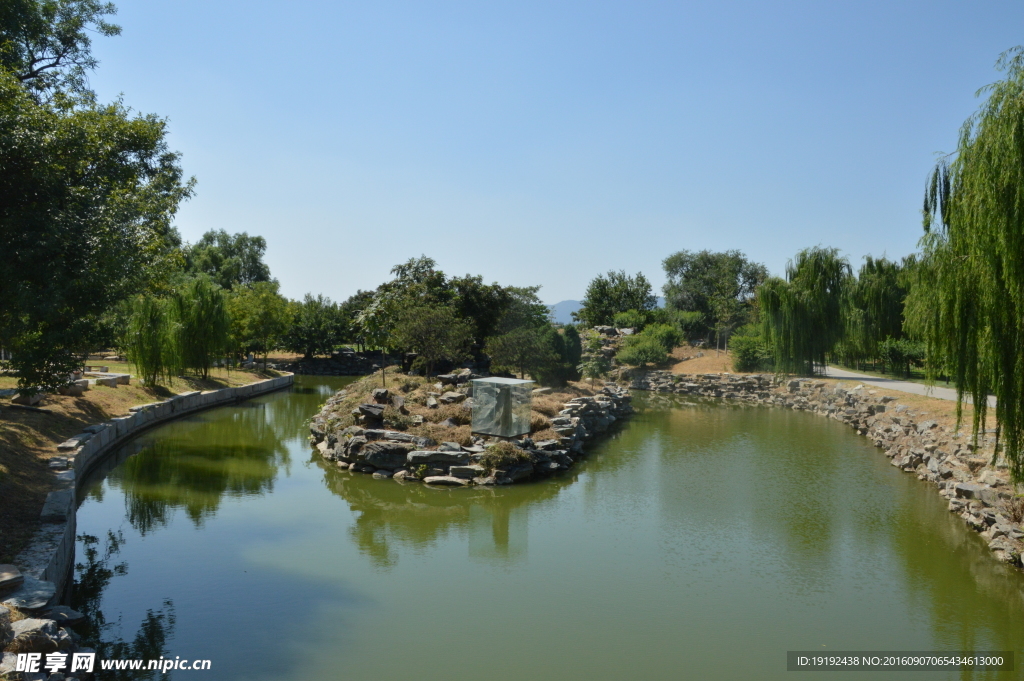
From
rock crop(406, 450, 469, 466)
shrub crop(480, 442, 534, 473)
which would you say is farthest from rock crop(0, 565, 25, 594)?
shrub crop(480, 442, 534, 473)

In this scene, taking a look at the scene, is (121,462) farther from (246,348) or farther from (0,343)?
(246,348)

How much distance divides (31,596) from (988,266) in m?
11.5

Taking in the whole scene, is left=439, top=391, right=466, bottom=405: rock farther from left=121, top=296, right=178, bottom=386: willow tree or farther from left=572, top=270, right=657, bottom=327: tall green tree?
left=572, top=270, right=657, bottom=327: tall green tree

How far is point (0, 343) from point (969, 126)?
15524 mm

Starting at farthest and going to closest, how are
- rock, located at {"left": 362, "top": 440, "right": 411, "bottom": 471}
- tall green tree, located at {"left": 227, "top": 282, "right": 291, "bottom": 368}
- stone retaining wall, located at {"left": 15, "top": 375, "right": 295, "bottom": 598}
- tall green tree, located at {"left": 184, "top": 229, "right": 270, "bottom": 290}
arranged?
tall green tree, located at {"left": 184, "top": 229, "right": 270, "bottom": 290}, tall green tree, located at {"left": 227, "top": 282, "right": 291, "bottom": 368}, rock, located at {"left": 362, "top": 440, "right": 411, "bottom": 471}, stone retaining wall, located at {"left": 15, "top": 375, "right": 295, "bottom": 598}

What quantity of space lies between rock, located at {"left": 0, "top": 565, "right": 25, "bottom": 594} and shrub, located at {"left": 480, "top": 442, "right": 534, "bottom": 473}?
9.03 m

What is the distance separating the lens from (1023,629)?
8008 mm

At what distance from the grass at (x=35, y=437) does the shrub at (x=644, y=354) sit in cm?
2241

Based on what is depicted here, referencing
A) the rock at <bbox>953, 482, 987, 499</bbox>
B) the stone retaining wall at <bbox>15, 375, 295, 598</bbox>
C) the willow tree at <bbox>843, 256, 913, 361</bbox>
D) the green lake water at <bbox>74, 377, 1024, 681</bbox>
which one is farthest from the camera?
the willow tree at <bbox>843, 256, 913, 361</bbox>

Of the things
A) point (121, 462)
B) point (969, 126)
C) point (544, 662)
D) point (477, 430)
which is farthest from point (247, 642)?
point (969, 126)

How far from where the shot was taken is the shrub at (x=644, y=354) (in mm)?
36938

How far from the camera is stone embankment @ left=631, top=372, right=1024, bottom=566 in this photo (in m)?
10.7

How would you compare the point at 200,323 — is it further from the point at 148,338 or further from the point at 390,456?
the point at 390,456

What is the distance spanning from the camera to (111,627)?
7383mm
